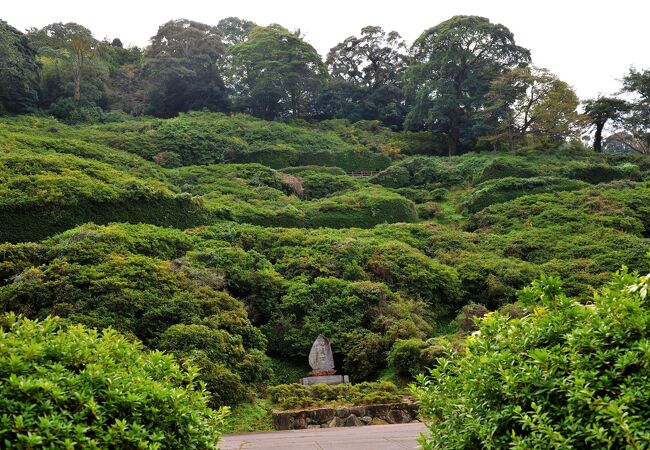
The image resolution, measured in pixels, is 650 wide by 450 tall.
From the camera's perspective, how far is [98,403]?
3064mm

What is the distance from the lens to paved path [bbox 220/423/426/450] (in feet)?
18.6

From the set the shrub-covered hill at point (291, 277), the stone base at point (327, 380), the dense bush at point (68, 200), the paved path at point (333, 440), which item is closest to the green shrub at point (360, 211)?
the shrub-covered hill at point (291, 277)

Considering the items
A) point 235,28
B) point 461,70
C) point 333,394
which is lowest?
point 333,394

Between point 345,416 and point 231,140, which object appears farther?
point 231,140

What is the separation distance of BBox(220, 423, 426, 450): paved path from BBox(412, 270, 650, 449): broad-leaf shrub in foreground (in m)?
1.95

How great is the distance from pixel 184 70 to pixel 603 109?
82.6 ft

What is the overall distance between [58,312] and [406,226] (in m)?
12.5

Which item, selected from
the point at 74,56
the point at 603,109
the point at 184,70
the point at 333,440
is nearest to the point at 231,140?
the point at 184,70

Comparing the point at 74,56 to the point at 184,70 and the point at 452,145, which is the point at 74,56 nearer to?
the point at 184,70

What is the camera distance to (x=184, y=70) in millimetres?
39062

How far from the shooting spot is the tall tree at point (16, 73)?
2949cm

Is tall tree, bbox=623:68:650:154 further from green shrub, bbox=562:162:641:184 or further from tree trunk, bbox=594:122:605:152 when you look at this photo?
green shrub, bbox=562:162:641:184

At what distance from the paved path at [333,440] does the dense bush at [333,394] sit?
5.26ft

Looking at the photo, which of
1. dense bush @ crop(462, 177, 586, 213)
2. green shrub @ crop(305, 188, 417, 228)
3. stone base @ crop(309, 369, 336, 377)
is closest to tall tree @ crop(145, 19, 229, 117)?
green shrub @ crop(305, 188, 417, 228)
